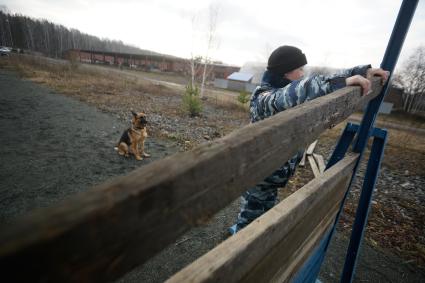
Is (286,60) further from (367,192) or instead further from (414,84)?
(414,84)

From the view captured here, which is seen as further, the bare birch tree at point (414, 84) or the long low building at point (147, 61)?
the long low building at point (147, 61)

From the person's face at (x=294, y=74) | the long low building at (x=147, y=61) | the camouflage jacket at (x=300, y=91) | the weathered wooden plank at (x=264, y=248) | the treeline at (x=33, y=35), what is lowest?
the weathered wooden plank at (x=264, y=248)

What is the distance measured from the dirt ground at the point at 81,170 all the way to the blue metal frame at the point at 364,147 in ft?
3.67

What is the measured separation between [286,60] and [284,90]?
695mm

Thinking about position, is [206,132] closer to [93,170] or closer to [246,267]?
[93,170]

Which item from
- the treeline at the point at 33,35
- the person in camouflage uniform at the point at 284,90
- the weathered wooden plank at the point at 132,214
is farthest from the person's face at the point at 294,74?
the treeline at the point at 33,35

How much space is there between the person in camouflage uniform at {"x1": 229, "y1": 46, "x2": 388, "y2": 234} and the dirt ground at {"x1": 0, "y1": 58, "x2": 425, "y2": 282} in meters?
1.12

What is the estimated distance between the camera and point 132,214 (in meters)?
0.35

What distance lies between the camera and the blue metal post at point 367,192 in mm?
2135

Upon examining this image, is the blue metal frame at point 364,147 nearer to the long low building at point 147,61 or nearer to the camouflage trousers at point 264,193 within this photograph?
the camouflage trousers at point 264,193

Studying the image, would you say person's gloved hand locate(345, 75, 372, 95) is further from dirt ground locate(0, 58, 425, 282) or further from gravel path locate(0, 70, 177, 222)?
gravel path locate(0, 70, 177, 222)

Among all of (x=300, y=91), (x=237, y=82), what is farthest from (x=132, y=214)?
(x=237, y=82)

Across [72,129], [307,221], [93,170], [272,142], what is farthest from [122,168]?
[272,142]

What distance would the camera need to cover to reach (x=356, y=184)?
5.68 meters
